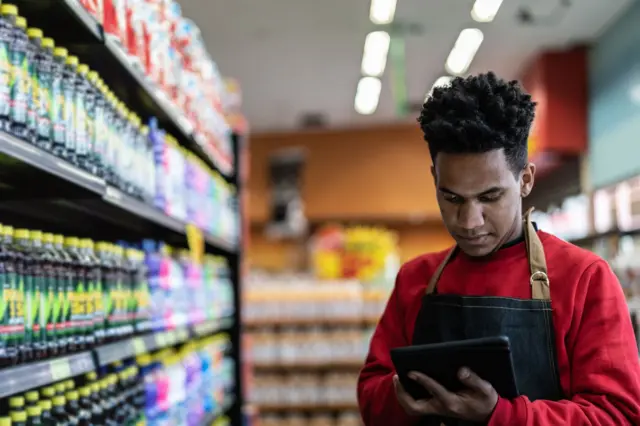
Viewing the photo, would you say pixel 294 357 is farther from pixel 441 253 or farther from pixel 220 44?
pixel 441 253

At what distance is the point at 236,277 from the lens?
470cm

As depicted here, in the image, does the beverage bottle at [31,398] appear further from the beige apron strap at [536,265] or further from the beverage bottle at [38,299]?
the beige apron strap at [536,265]

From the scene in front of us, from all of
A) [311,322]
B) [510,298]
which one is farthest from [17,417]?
[311,322]

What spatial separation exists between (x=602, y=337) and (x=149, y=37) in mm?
1992

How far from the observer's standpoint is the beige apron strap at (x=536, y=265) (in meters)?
1.55

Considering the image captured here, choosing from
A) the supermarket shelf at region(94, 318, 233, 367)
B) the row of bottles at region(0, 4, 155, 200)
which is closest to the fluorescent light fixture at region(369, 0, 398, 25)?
the supermarket shelf at region(94, 318, 233, 367)

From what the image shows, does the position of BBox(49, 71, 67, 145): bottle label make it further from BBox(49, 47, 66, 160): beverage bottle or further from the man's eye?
the man's eye

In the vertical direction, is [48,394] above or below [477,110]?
below

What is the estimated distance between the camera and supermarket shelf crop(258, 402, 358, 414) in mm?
5836

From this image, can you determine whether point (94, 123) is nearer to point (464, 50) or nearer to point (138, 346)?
point (138, 346)

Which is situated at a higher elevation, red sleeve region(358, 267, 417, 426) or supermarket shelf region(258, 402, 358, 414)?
red sleeve region(358, 267, 417, 426)

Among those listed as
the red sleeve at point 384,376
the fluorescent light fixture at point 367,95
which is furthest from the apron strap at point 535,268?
the fluorescent light fixture at point 367,95

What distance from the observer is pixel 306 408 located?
592 cm

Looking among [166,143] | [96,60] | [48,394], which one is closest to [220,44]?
[166,143]
